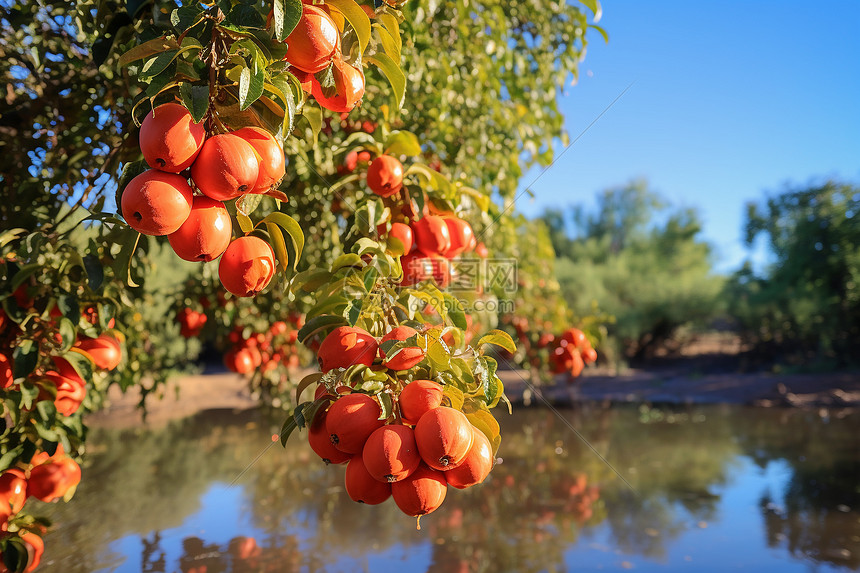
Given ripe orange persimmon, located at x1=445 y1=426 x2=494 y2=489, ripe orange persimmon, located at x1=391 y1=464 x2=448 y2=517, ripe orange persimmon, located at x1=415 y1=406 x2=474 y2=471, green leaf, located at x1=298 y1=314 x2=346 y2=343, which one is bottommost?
ripe orange persimmon, located at x1=391 y1=464 x2=448 y2=517

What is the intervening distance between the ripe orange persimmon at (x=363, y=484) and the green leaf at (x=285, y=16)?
27.1 inches

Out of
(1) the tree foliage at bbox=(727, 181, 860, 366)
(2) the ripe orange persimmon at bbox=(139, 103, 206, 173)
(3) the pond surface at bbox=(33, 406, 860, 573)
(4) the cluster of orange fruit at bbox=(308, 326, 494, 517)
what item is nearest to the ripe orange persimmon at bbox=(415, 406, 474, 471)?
(4) the cluster of orange fruit at bbox=(308, 326, 494, 517)

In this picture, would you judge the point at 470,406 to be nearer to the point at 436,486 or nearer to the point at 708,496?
the point at 436,486

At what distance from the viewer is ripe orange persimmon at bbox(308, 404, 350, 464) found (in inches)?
40.1

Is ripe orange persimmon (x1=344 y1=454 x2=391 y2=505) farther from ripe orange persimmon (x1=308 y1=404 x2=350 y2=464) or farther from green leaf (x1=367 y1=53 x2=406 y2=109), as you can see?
green leaf (x1=367 y1=53 x2=406 y2=109)

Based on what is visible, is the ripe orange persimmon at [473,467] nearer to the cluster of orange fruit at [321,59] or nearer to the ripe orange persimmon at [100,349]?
the cluster of orange fruit at [321,59]

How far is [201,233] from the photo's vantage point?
85 centimetres

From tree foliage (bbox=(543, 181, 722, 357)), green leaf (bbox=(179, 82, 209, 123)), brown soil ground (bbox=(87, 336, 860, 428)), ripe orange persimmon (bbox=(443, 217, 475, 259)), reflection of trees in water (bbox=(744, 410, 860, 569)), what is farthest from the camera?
tree foliage (bbox=(543, 181, 722, 357))

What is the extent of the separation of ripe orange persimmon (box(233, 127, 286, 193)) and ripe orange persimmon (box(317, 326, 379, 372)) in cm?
31

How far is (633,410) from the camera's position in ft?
37.4

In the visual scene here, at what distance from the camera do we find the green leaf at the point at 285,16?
79 cm

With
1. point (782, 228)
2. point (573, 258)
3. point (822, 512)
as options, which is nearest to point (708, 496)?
point (822, 512)

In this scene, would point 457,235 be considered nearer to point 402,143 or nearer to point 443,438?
point 402,143

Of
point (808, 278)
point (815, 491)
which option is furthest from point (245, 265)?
point (808, 278)
